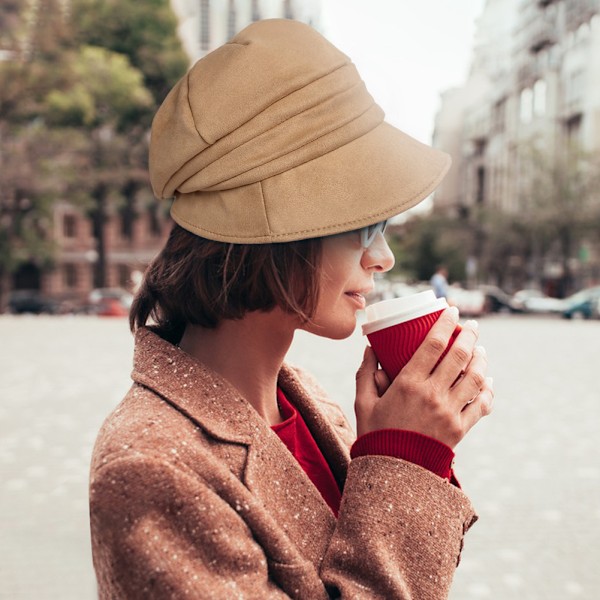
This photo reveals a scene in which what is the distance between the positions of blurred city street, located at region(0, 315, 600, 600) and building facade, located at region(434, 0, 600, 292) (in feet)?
55.9

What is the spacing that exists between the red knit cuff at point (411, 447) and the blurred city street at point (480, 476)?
3.33m

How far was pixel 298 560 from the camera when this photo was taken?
45.4 inches

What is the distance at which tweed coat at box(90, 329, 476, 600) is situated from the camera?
3.44 ft

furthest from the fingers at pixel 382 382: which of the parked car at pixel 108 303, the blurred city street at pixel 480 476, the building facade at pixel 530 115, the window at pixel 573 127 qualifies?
the window at pixel 573 127

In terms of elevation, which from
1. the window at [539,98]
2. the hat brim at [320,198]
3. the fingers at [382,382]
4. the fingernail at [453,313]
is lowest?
the window at [539,98]

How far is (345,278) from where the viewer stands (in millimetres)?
1297

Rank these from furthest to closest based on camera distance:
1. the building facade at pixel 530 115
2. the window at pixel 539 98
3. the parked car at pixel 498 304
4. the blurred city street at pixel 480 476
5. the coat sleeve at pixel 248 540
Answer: the window at pixel 539 98, the building facade at pixel 530 115, the parked car at pixel 498 304, the blurred city street at pixel 480 476, the coat sleeve at pixel 248 540

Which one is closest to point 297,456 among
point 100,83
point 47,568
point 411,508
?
point 411,508

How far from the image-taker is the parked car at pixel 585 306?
106 ft

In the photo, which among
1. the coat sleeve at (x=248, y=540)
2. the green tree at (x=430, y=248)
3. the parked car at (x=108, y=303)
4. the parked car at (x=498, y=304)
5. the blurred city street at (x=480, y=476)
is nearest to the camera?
the coat sleeve at (x=248, y=540)

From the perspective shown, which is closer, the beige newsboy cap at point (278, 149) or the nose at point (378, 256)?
the beige newsboy cap at point (278, 149)

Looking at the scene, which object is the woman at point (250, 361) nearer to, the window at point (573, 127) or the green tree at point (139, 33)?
the green tree at point (139, 33)

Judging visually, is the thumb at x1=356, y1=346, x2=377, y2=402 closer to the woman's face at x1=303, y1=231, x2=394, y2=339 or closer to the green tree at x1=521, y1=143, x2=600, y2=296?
the woman's face at x1=303, y1=231, x2=394, y2=339

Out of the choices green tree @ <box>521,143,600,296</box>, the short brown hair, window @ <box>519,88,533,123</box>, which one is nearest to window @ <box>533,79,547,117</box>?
window @ <box>519,88,533,123</box>
